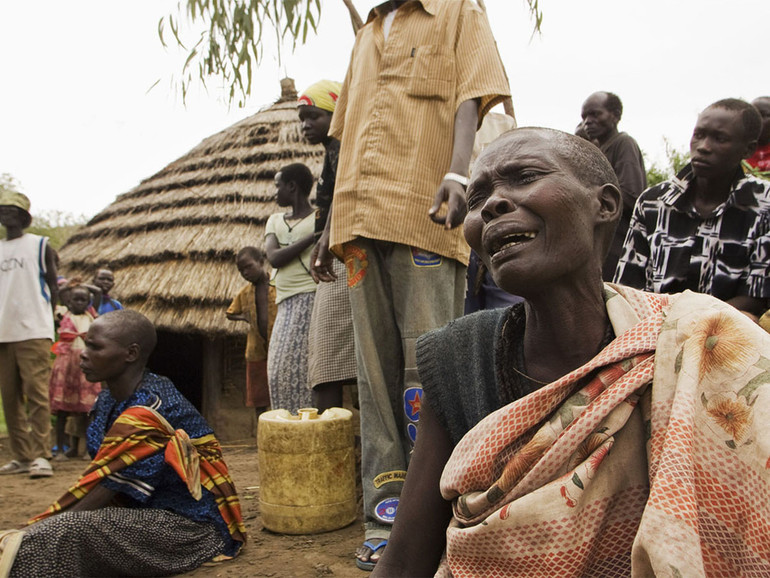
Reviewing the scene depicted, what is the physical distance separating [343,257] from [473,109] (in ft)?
2.48

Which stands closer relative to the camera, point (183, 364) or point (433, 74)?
point (433, 74)

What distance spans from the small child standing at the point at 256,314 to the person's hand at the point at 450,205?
3252 mm

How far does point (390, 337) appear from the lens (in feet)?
9.21

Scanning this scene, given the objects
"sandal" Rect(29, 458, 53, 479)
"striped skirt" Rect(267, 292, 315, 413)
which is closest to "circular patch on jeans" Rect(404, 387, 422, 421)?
"striped skirt" Rect(267, 292, 315, 413)

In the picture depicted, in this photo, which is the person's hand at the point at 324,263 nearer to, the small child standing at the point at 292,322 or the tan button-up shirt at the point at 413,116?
the tan button-up shirt at the point at 413,116

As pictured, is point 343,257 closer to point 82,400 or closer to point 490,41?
point 490,41

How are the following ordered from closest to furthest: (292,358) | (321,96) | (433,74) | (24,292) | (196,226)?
1. (433,74)
2. (321,96)
3. (292,358)
4. (24,292)
5. (196,226)

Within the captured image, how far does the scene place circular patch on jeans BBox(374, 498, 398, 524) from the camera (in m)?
2.65

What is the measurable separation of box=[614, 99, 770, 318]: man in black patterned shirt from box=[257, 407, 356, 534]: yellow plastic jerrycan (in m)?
1.45

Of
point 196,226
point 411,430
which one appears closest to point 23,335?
point 196,226

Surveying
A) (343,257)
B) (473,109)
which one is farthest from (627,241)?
(343,257)

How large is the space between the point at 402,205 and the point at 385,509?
3.67ft

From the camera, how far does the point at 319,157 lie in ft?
29.2

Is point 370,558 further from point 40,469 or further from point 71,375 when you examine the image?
point 71,375
